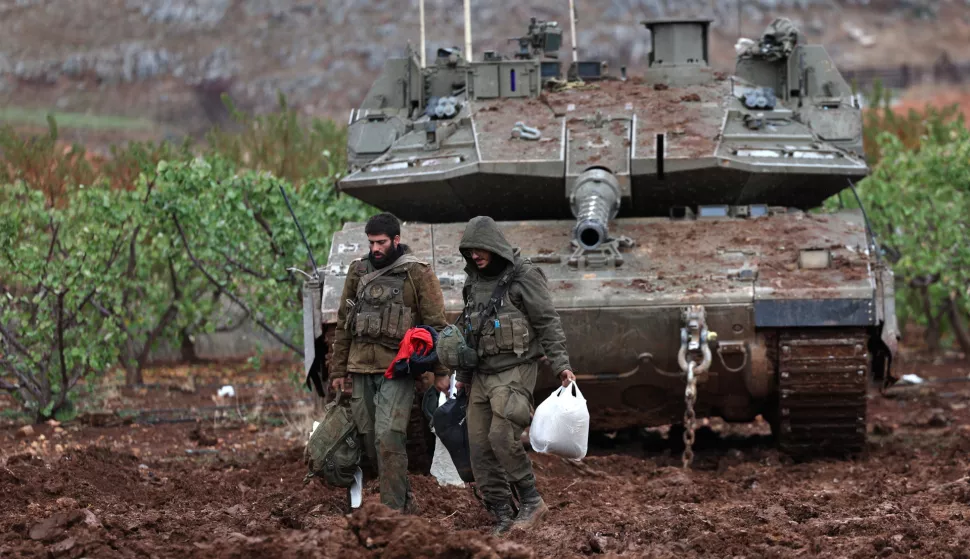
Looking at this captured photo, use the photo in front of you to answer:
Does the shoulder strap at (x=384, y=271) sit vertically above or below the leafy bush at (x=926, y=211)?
above

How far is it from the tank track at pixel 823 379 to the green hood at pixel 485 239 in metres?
2.54

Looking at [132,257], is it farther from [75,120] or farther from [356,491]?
[75,120]

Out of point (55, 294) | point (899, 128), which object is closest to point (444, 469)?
point (55, 294)

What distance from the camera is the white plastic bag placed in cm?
798

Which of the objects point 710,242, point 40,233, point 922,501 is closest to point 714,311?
point 710,242

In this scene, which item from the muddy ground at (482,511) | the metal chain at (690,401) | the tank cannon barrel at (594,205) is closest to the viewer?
the muddy ground at (482,511)

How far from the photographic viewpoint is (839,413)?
10.1m

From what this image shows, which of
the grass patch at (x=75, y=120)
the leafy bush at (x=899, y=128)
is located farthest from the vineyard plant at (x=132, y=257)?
the grass patch at (x=75, y=120)

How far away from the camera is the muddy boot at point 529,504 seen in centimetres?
798

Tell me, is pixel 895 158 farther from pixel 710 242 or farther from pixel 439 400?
pixel 439 400

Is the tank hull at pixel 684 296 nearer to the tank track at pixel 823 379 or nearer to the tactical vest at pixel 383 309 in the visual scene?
the tank track at pixel 823 379

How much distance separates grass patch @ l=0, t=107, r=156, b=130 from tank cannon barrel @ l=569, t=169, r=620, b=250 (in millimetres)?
25104

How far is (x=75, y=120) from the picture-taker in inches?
1490

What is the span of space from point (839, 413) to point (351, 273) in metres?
3.43
